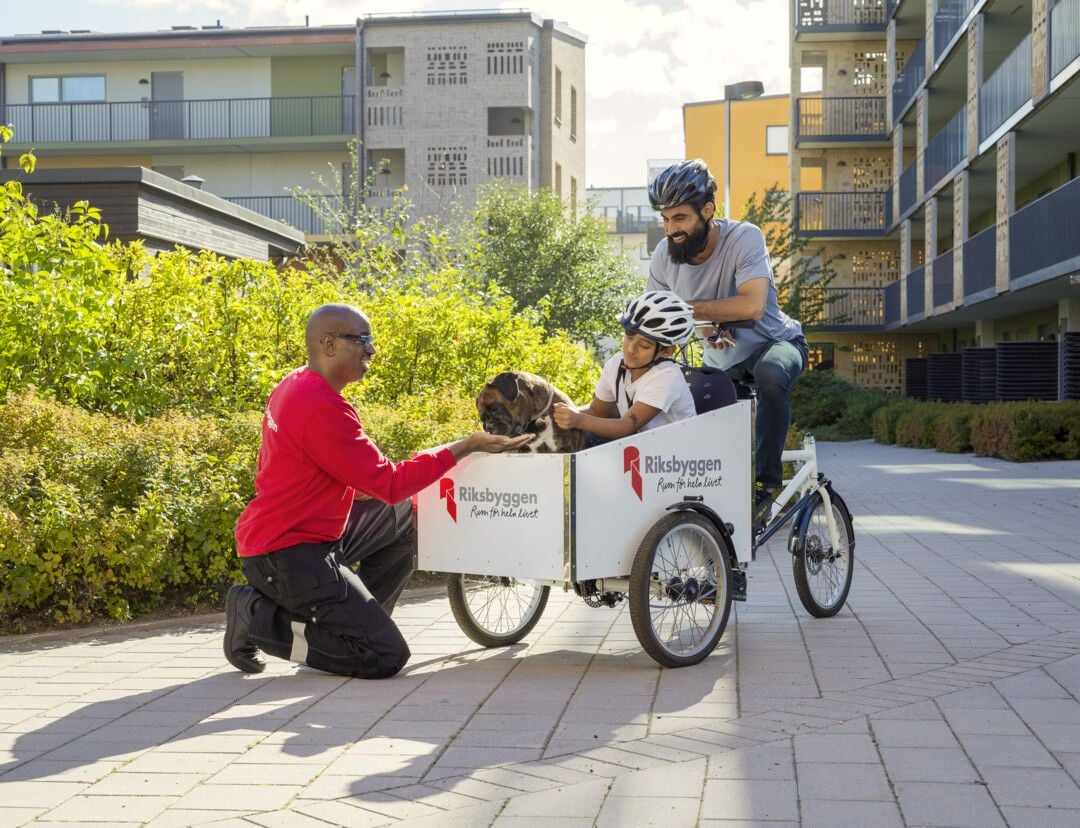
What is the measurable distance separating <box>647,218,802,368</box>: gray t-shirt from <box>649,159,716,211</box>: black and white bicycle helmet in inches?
11.2

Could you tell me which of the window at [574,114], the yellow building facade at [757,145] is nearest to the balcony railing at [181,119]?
the window at [574,114]

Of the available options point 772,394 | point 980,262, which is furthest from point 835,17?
point 772,394

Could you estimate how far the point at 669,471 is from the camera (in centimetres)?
645

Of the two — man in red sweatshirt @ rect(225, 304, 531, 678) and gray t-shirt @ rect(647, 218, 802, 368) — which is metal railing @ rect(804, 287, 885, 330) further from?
man in red sweatshirt @ rect(225, 304, 531, 678)

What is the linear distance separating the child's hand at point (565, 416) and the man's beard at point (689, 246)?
1327mm

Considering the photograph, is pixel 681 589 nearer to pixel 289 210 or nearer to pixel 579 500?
pixel 579 500

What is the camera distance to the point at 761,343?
735 centimetres

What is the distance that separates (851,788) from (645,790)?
2.09ft

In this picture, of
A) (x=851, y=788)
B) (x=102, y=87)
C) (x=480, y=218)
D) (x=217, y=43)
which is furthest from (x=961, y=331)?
(x=851, y=788)

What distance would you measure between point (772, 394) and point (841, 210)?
43.2 meters

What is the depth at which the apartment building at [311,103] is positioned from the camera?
4669 cm

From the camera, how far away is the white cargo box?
607 cm

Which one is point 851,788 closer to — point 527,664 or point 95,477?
point 527,664

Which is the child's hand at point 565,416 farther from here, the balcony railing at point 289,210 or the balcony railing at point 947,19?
the balcony railing at point 289,210
